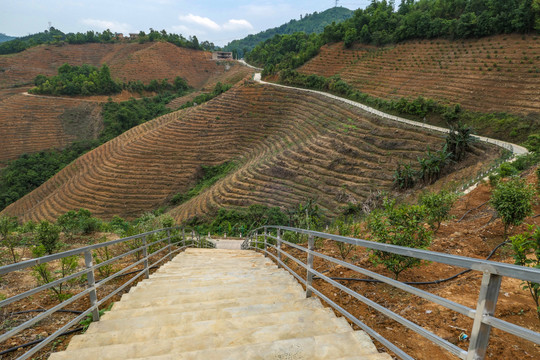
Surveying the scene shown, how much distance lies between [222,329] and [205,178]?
27665mm

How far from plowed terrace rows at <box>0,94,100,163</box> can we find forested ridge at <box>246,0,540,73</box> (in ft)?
122

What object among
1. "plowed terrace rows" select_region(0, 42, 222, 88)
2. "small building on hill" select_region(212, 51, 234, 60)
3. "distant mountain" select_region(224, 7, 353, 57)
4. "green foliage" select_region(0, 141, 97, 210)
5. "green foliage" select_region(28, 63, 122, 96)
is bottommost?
"green foliage" select_region(0, 141, 97, 210)

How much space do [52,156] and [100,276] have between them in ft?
163

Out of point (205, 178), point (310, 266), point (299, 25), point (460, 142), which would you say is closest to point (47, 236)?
point (310, 266)

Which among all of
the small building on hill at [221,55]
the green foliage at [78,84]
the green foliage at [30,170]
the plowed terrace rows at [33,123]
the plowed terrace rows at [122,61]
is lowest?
the green foliage at [30,170]

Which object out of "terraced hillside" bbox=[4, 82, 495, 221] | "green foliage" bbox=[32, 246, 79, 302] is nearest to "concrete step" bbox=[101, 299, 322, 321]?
"green foliage" bbox=[32, 246, 79, 302]

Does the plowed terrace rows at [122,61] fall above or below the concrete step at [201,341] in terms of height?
above

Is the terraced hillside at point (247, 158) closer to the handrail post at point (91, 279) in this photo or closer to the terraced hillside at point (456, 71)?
the terraced hillside at point (456, 71)

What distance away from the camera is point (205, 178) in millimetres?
28938

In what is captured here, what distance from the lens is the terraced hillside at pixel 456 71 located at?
76.8ft

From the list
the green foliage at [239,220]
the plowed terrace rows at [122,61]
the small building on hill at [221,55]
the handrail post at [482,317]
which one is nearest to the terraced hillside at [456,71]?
the green foliage at [239,220]

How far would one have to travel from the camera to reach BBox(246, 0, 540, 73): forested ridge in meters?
29.1

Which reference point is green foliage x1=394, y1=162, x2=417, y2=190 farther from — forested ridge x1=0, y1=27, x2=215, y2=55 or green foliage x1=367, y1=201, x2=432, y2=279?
forested ridge x1=0, y1=27, x2=215, y2=55

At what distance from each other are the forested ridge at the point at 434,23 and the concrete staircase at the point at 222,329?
133 ft
